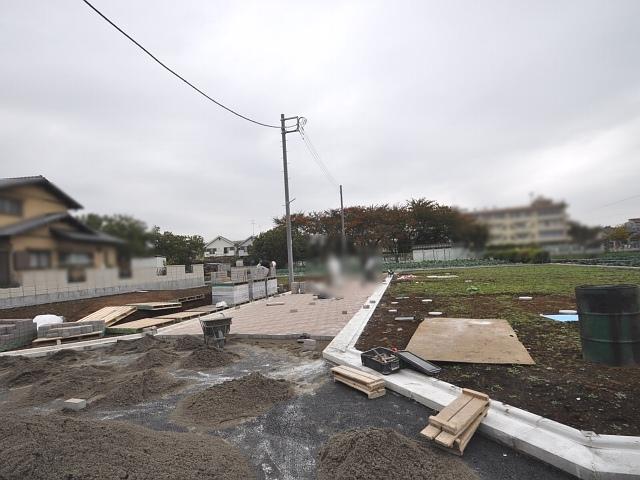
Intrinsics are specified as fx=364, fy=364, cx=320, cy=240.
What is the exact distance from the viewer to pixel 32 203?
898mm

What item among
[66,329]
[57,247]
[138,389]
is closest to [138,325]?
[66,329]

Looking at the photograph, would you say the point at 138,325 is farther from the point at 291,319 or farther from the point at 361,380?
the point at 361,380

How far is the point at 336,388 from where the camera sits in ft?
20.2

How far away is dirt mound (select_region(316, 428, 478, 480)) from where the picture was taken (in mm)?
3506

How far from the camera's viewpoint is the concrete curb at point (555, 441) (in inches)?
133

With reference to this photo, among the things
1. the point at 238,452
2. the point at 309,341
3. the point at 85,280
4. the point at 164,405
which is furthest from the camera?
the point at 309,341

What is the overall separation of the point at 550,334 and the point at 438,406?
466cm

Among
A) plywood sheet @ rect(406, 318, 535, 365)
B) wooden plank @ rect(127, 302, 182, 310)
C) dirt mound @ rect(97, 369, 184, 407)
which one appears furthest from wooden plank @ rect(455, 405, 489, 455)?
wooden plank @ rect(127, 302, 182, 310)

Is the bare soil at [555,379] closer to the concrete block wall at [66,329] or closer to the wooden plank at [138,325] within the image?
the wooden plank at [138,325]

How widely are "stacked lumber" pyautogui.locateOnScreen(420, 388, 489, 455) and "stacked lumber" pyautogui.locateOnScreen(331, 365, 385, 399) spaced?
1.35m

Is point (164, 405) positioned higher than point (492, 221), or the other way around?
point (492, 221)

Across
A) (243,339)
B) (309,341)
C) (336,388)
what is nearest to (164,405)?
(336,388)

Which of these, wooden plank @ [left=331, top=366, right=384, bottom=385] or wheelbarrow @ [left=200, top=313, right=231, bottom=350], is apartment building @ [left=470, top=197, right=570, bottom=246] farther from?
wheelbarrow @ [left=200, top=313, right=231, bottom=350]

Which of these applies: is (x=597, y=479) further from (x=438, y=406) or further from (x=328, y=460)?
(x=328, y=460)
